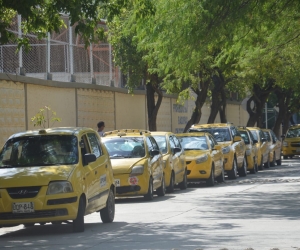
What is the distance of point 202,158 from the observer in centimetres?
2583

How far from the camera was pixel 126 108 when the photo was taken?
3591 cm

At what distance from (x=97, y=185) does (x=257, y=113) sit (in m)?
37.3

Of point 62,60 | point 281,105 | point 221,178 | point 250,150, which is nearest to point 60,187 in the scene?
point 221,178

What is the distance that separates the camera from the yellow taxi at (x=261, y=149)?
35844mm

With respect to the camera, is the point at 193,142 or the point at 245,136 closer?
the point at 193,142

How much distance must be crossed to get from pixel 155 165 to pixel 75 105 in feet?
30.0

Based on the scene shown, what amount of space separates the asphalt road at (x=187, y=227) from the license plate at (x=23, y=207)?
0.49 m

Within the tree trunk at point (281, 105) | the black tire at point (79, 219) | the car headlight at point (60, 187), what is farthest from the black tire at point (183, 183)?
the tree trunk at point (281, 105)

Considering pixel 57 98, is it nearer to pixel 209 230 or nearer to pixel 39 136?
pixel 39 136

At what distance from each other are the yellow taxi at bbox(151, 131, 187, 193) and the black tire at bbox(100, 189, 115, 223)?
22.3 ft

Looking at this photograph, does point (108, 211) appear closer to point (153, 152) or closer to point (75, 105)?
point (153, 152)

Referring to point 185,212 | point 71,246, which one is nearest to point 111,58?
point 185,212

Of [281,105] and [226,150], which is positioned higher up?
[281,105]

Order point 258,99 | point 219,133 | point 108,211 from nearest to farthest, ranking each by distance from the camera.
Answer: point 108,211 → point 219,133 → point 258,99
